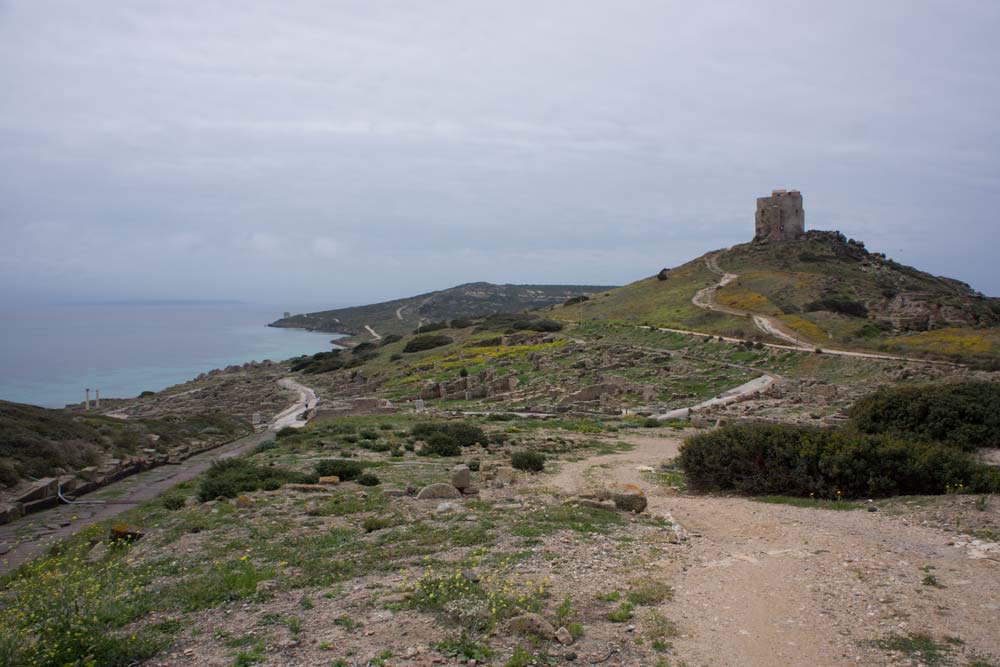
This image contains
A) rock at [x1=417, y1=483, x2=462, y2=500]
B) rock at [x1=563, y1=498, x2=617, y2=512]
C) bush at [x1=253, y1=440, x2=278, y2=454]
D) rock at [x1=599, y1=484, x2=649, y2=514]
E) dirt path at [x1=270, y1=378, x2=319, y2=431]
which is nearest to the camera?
rock at [x1=563, y1=498, x2=617, y2=512]

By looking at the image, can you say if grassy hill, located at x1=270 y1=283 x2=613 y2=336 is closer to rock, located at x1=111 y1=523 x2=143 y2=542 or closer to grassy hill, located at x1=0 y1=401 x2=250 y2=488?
grassy hill, located at x1=0 y1=401 x2=250 y2=488

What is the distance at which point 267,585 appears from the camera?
679 cm

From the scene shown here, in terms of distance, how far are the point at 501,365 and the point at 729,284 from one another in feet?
115

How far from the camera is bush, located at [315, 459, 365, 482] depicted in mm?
13797

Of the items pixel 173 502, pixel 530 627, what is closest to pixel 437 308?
pixel 173 502

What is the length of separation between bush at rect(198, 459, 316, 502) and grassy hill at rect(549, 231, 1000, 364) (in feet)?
109

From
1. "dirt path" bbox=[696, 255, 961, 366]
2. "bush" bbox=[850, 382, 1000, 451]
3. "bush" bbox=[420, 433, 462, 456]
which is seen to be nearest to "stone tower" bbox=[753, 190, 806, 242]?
"dirt path" bbox=[696, 255, 961, 366]

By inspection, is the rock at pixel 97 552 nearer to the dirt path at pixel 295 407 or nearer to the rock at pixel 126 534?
the rock at pixel 126 534

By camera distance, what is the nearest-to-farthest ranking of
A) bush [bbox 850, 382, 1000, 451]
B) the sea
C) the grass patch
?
the grass patch
bush [bbox 850, 382, 1000, 451]
the sea

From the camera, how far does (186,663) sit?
5.06m

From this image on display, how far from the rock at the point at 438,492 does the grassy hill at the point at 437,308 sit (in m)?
104

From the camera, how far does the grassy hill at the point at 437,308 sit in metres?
136

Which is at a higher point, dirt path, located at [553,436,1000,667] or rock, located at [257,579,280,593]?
dirt path, located at [553,436,1000,667]

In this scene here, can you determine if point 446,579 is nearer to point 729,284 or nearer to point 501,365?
point 501,365
